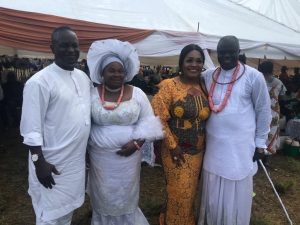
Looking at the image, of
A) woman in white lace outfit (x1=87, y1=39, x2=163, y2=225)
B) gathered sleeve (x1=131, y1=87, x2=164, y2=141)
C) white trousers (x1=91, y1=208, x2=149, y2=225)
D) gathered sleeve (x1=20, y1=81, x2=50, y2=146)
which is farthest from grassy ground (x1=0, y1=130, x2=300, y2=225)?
gathered sleeve (x1=20, y1=81, x2=50, y2=146)

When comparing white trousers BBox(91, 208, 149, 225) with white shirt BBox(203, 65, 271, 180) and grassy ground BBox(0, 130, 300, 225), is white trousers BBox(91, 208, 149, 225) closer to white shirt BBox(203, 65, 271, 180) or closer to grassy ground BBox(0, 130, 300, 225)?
grassy ground BBox(0, 130, 300, 225)

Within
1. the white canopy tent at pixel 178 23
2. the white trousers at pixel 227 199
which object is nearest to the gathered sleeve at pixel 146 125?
the white trousers at pixel 227 199

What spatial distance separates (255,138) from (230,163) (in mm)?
309

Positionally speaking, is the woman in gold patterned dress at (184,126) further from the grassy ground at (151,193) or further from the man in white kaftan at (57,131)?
the grassy ground at (151,193)

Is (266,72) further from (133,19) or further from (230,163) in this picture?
(230,163)

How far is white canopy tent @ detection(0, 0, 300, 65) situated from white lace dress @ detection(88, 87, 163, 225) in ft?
6.09

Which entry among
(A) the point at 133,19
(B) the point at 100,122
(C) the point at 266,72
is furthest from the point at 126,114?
(C) the point at 266,72

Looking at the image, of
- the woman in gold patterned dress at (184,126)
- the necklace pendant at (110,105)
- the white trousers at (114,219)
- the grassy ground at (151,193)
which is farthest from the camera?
the grassy ground at (151,193)

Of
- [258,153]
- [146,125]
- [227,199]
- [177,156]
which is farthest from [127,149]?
[258,153]

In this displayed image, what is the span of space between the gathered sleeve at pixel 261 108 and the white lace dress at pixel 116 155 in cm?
82

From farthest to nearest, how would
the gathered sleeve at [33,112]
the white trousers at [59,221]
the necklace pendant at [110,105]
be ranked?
the necklace pendant at [110,105] → the white trousers at [59,221] → the gathered sleeve at [33,112]

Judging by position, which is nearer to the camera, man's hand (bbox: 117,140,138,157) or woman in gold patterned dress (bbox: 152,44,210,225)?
man's hand (bbox: 117,140,138,157)

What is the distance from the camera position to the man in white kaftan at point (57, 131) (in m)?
2.30

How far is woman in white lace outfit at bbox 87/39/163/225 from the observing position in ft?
8.92
